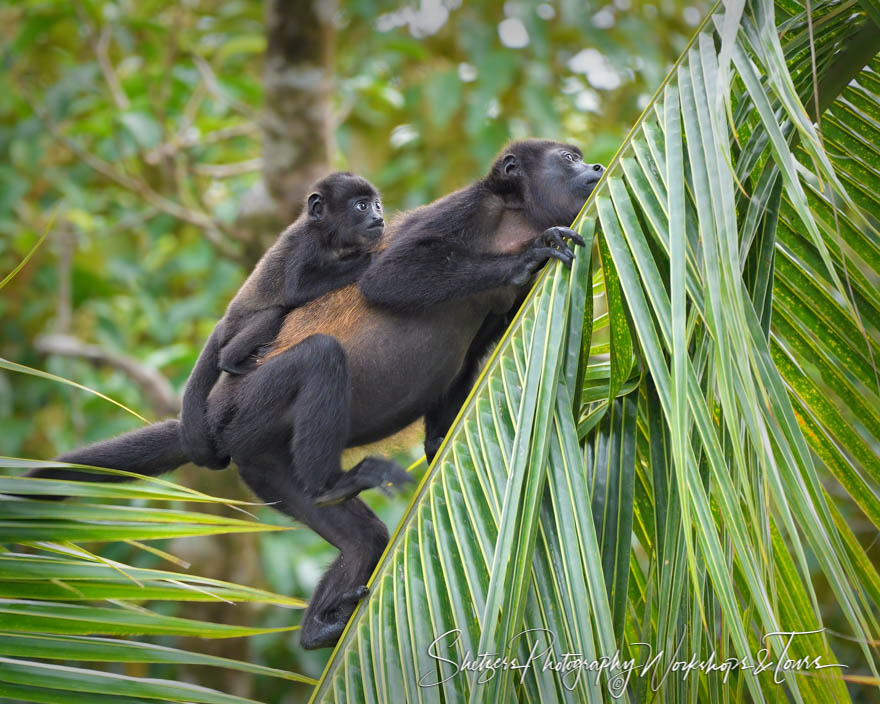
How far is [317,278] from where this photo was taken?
2955 mm

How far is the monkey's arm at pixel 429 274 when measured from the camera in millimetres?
2479

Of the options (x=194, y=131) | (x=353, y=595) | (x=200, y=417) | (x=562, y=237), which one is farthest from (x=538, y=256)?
(x=194, y=131)

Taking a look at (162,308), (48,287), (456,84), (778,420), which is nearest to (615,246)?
(778,420)

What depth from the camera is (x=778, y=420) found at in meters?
1.53

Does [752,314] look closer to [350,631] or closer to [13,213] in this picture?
[350,631]

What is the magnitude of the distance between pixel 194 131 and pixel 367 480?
518cm

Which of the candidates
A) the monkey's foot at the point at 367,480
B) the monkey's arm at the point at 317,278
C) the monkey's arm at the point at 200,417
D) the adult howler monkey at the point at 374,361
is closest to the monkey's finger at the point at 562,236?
the adult howler monkey at the point at 374,361

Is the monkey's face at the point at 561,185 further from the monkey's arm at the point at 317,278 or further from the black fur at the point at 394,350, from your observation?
the monkey's arm at the point at 317,278

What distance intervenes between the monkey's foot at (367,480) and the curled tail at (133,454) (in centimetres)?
58

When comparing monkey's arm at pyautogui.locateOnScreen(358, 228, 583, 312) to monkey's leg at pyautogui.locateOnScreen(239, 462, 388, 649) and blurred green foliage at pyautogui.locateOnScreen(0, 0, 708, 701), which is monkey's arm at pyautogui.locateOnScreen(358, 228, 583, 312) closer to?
monkey's leg at pyautogui.locateOnScreen(239, 462, 388, 649)

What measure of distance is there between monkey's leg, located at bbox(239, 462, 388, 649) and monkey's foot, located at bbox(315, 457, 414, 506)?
0.27ft

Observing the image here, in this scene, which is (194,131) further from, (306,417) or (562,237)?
(562,237)

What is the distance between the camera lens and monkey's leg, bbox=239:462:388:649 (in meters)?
2.39

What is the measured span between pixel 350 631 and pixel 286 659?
538 cm
